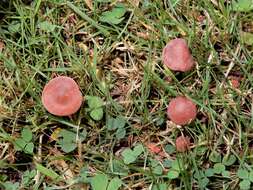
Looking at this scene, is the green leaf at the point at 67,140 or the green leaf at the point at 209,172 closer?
the green leaf at the point at 209,172

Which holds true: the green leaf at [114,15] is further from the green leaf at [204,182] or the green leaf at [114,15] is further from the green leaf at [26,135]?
the green leaf at [204,182]

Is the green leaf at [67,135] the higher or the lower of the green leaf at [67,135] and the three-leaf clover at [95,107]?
the lower

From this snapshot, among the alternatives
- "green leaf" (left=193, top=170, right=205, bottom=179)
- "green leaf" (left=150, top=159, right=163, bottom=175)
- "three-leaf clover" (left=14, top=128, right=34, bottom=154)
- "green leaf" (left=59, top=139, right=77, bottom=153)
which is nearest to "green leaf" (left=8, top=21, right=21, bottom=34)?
"three-leaf clover" (left=14, top=128, right=34, bottom=154)

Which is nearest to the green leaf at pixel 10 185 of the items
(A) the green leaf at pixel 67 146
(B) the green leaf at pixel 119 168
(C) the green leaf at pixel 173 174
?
(A) the green leaf at pixel 67 146

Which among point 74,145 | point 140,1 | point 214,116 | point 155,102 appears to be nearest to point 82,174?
point 74,145

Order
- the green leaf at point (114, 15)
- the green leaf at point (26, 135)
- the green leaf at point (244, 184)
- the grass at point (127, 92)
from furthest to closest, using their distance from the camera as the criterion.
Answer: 1. the green leaf at point (114, 15)
2. the green leaf at point (26, 135)
3. the grass at point (127, 92)
4. the green leaf at point (244, 184)

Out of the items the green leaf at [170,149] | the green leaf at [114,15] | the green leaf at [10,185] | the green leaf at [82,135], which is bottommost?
the green leaf at [10,185]
